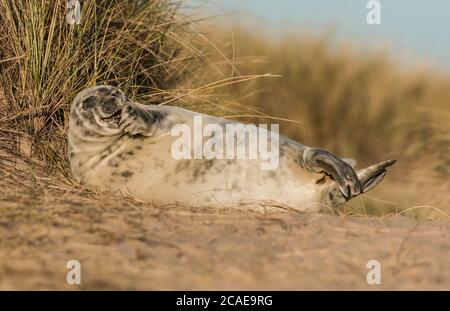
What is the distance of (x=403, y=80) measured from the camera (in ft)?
35.1

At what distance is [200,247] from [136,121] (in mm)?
1628

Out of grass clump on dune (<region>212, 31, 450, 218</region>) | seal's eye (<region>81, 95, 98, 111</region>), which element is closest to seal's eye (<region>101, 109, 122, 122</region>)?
seal's eye (<region>81, 95, 98, 111</region>)

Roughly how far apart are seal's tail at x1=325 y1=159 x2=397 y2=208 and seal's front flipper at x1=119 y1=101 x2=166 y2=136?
1.10 meters

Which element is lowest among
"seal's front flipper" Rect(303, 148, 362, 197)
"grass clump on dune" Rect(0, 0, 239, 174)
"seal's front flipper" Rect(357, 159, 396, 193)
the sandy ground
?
the sandy ground

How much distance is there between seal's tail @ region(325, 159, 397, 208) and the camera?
505cm

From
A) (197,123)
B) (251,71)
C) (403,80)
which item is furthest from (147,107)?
(403,80)

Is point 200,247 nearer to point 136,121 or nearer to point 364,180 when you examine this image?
point 136,121

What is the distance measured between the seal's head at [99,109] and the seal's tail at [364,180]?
132cm

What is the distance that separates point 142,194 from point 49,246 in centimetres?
149

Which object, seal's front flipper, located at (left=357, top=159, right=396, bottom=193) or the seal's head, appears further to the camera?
seal's front flipper, located at (left=357, top=159, right=396, bottom=193)

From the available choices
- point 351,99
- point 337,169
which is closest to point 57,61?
point 337,169

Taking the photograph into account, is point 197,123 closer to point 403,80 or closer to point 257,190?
point 257,190

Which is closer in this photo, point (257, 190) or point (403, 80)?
point (257, 190)

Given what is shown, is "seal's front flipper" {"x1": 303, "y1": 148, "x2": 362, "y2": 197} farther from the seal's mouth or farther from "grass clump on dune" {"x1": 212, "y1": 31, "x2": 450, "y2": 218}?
"grass clump on dune" {"x1": 212, "y1": 31, "x2": 450, "y2": 218}
